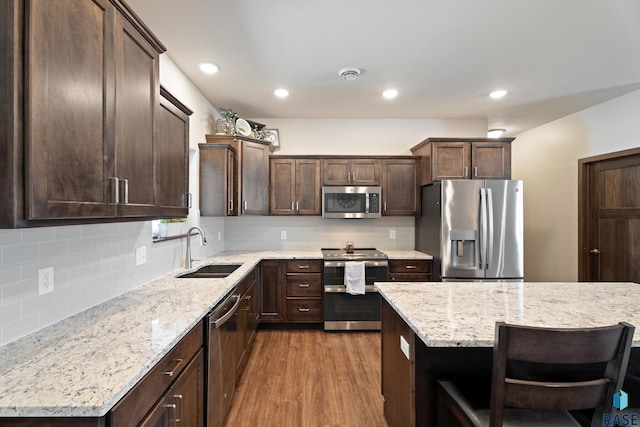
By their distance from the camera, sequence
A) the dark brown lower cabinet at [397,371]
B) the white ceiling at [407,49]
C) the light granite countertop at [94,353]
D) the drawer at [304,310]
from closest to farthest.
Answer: the light granite countertop at [94,353]
the dark brown lower cabinet at [397,371]
the white ceiling at [407,49]
the drawer at [304,310]

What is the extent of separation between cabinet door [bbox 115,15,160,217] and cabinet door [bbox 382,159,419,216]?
292 centimetres

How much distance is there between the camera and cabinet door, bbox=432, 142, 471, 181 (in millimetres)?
3688

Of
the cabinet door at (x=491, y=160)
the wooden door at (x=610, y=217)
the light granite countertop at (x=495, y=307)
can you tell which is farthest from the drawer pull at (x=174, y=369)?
the wooden door at (x=610, y=217)

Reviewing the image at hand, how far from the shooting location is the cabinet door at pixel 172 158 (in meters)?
1.73

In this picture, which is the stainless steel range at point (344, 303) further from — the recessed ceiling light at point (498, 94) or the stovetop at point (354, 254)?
the recessed ceiling light at point (498, 94)

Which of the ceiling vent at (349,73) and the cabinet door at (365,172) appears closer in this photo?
the ceiling vent at (349,73)

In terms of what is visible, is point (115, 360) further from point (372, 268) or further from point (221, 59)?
point (372, 268)

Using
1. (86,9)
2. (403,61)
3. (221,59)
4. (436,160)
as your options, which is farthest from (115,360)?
(436,160)

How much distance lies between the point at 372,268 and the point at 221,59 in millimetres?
2628

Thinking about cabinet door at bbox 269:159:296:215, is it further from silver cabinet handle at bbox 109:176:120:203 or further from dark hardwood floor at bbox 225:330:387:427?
silver cabinet handle at bbox 109:176:120:203

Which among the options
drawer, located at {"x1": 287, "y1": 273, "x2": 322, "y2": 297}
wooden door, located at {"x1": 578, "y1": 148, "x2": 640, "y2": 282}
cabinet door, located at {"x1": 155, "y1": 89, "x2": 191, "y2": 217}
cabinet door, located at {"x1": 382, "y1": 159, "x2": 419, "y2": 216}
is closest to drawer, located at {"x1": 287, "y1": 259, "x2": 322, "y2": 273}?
drawer, located at {"x1": 287, "y1": 273, "x2": 322, "y2": 297}

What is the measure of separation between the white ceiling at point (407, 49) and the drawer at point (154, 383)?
1.97 metres

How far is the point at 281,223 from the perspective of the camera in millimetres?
4254

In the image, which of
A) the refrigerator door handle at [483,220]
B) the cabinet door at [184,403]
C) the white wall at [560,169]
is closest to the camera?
the cabinet door at [184,403]
